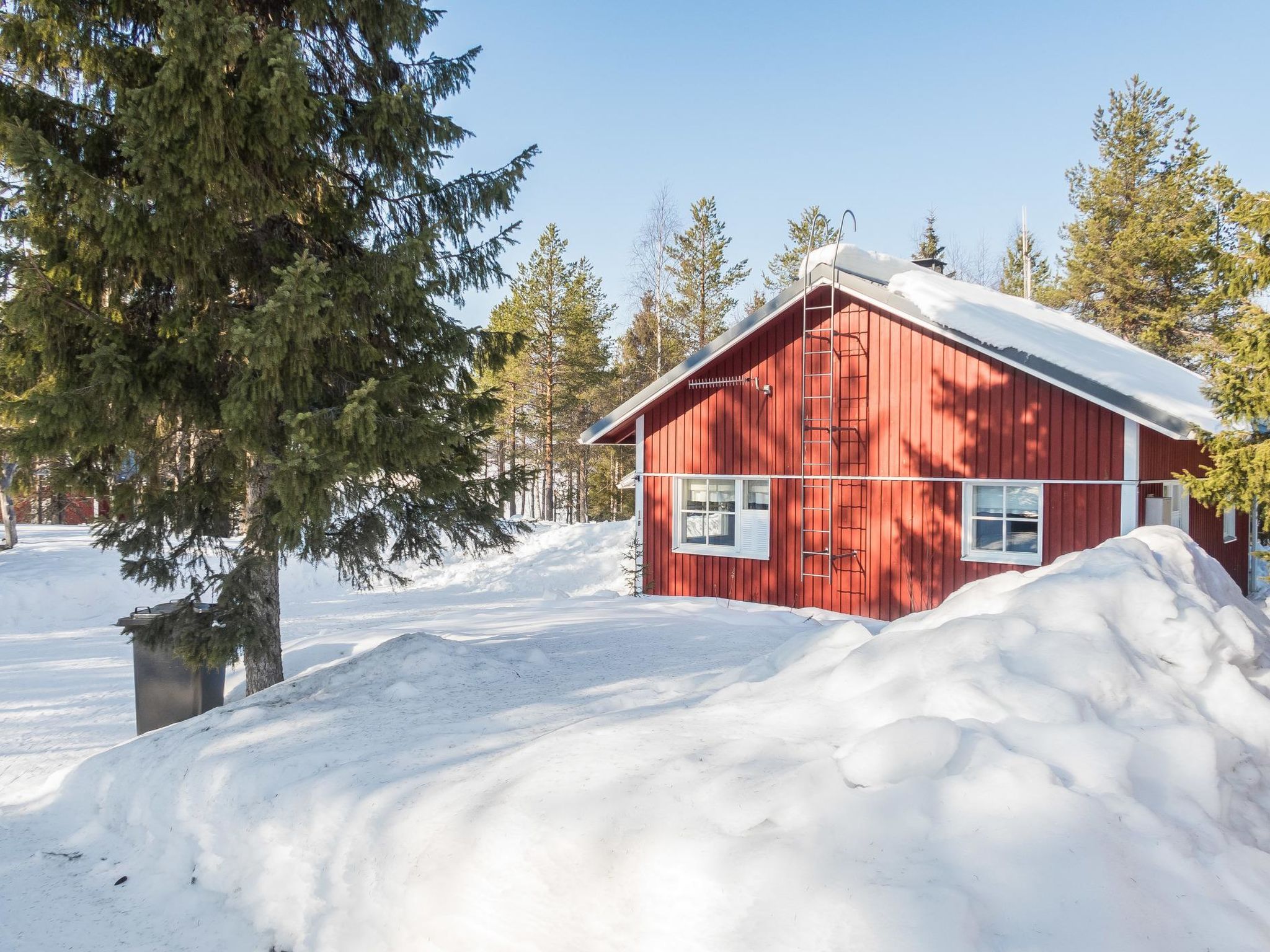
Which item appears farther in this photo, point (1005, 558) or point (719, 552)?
point (719, 552)

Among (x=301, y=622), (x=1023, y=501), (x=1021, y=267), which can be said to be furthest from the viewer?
(x=1021, y=267)

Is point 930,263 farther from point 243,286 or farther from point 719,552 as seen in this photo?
point 243,286

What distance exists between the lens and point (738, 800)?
3.15 metres

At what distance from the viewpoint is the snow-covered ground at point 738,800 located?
103 inches

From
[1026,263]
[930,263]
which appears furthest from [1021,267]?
[930,263]

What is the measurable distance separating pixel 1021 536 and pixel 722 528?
464 cm

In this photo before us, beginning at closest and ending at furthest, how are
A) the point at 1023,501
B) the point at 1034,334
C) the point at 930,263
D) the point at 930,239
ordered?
the point at 1023,501 → the point at 1034,334 → the point at 930,263 → the point at 930,239

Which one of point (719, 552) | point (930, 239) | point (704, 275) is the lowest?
point (719, 552)

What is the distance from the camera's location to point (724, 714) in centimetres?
455

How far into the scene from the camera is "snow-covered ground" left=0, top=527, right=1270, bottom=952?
8.55 ft

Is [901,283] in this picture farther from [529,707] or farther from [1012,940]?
[1012,940]

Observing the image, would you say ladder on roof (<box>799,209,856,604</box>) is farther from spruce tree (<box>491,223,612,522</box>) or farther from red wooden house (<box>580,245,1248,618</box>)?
spruce tree (<box>491,223,612,522</box>)

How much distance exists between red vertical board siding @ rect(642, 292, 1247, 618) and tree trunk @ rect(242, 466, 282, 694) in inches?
298

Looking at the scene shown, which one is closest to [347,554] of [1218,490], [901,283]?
[901,283]
